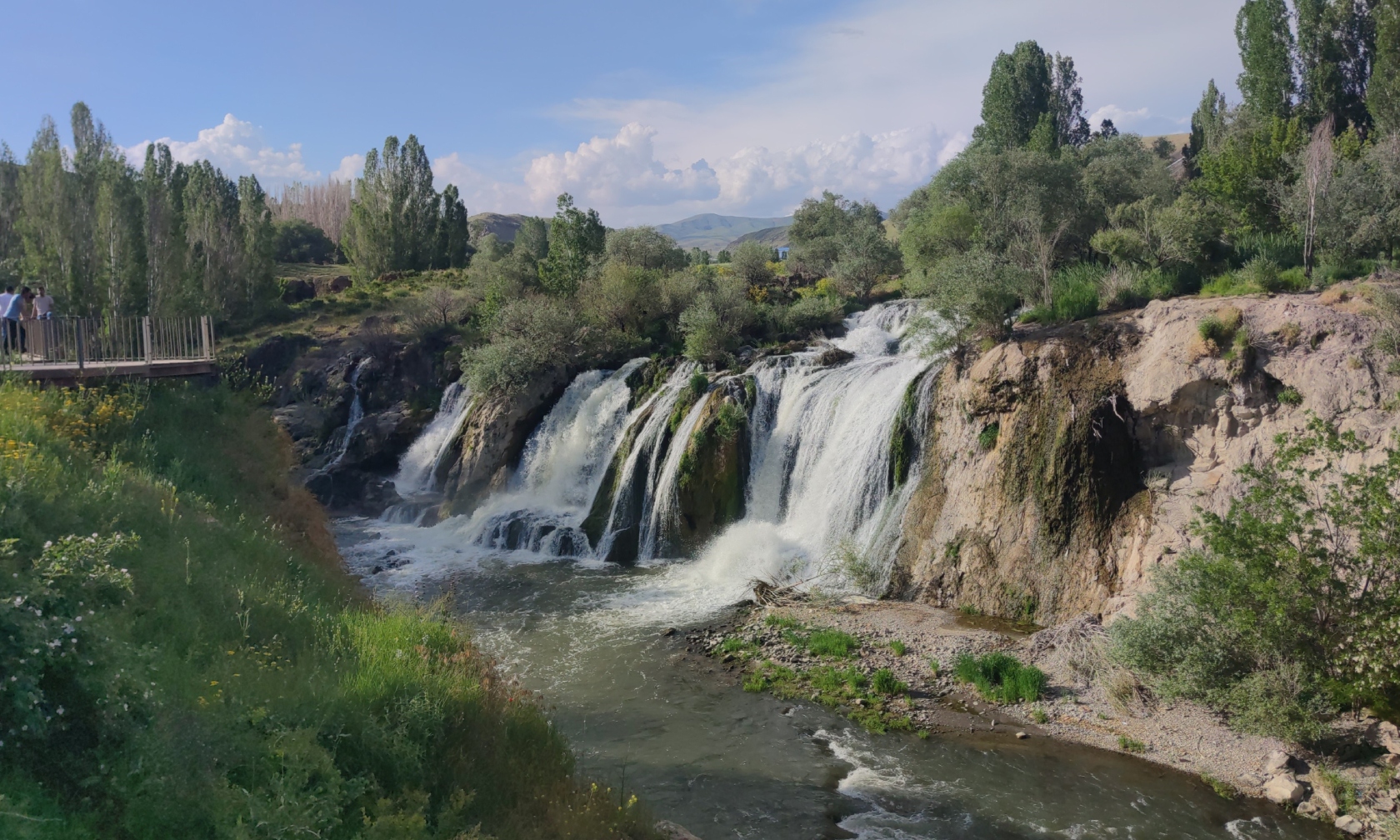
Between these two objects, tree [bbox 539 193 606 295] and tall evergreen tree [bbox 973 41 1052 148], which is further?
tall evergreen tree [bbox 973 41 1052 148]

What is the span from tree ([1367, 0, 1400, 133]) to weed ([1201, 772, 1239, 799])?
27990 millimetres

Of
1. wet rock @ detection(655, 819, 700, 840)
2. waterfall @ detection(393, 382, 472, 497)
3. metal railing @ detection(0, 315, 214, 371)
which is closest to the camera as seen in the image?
wet rock @ detection(655, 819, 700, 840)

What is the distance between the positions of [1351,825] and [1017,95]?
119ft

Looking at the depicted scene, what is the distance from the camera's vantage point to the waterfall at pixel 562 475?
19938mm

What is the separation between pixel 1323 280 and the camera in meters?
15.2

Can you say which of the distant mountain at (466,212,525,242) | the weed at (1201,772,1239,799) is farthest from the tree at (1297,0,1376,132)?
the distant mountain at (466,212,525,242)

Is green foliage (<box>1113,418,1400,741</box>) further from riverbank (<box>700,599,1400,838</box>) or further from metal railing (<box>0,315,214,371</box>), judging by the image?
metal railing (<box>0,315,214,371</box>)

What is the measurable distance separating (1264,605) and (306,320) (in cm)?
4292

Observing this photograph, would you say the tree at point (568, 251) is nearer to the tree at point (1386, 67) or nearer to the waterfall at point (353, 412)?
the waterfall at point (353, 412)

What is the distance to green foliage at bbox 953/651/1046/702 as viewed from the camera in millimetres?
10953

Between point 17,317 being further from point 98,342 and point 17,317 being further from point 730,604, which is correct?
point 730,604

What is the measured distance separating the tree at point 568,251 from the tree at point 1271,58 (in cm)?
2606

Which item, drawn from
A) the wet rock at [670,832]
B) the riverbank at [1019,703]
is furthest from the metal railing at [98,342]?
the wet rock at [670,832]

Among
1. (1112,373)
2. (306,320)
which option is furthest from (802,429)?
(306,320)
